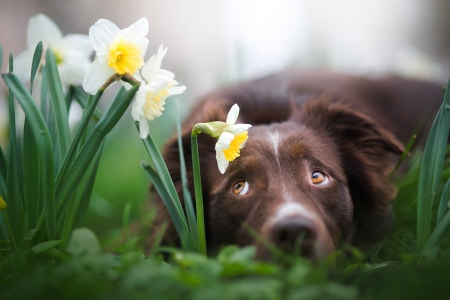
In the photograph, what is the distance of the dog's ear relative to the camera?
7.98 feet

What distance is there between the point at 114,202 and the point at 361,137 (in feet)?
7.56

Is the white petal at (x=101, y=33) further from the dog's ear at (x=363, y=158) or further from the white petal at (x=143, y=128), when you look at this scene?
the dog's ear at (x=363, y=158)

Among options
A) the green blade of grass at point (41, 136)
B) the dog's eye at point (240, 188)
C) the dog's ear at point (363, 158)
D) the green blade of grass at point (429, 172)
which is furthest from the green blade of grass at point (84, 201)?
the green blade of grass at point (429, 172)

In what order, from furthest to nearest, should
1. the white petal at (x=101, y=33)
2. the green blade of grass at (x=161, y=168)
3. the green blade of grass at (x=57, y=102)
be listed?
the green blade of grass at (x=57, y=102) → the green blade of grass at (x=161, y=168) → the white petal at (x=101, y=33)

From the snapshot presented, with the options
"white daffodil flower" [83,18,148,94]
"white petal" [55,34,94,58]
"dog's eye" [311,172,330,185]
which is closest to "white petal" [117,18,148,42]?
"white daffodil flower" [83,18,148,94]

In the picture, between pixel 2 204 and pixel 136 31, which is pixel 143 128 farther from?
pixel 2 204

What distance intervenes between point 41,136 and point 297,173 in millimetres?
1092

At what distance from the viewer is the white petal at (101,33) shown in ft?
5.40

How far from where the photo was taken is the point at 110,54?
1633 millimetres

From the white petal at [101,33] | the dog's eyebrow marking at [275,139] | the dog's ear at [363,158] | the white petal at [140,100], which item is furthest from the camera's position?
the dog's ear at [363,158]

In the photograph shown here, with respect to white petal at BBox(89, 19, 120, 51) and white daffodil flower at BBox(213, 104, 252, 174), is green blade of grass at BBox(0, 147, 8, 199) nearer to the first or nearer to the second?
white petal at BBox(89, 19, 120, 51)

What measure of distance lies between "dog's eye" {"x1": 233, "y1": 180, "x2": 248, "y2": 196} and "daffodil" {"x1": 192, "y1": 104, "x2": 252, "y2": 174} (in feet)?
1.20

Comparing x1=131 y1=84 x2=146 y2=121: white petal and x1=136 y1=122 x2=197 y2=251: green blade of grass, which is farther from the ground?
x1=131 y1=84 x2=146 y2=121: white petal

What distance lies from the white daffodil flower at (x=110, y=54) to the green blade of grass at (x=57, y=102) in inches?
11.2
